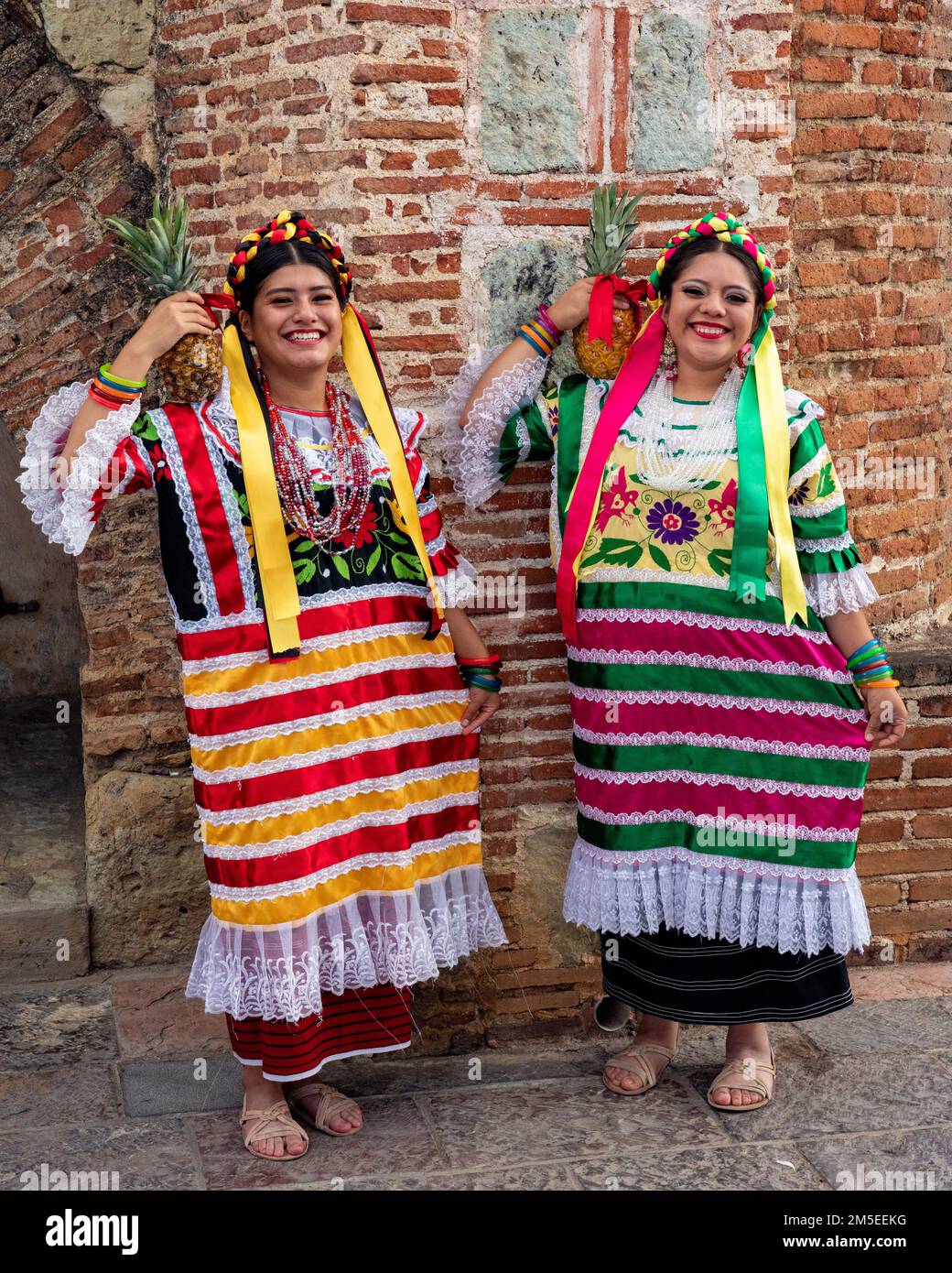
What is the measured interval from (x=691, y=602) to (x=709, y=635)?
0.10 meters

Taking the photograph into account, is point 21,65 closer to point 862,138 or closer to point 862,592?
point 862,138

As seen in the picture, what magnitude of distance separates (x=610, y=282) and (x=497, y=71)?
0.70 metres

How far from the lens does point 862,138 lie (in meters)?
4.55

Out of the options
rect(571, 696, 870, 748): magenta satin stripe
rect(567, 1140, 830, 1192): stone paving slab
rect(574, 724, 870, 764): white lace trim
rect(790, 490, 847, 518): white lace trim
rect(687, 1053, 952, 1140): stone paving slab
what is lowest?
rect(687, 1053, 952, 1140): stone paving slab

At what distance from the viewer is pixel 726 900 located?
3.75 m

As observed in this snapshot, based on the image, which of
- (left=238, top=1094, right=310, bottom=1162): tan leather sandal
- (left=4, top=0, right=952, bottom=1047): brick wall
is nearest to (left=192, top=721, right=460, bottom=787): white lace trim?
(left=4, top=0, right=952, bottom=1047): brick wall

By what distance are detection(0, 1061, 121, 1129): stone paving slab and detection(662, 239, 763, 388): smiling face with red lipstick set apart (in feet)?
8.28

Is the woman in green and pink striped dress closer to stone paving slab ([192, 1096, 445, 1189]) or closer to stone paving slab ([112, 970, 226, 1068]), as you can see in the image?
stone paving slab ([192, 1096, 445, 1189])

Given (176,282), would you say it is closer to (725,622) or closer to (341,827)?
(341,827)

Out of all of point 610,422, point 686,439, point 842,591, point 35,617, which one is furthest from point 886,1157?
point 35,617

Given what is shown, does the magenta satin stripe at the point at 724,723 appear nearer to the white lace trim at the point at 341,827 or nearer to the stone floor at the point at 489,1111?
the white lace trim at the point at 341,827

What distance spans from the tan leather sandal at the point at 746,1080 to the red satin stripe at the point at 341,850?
0.97 metres

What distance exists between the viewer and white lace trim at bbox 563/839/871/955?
372cm

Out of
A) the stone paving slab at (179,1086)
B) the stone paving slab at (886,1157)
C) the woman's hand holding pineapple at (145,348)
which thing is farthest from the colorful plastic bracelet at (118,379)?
the stone paving slab at (886,1157)
